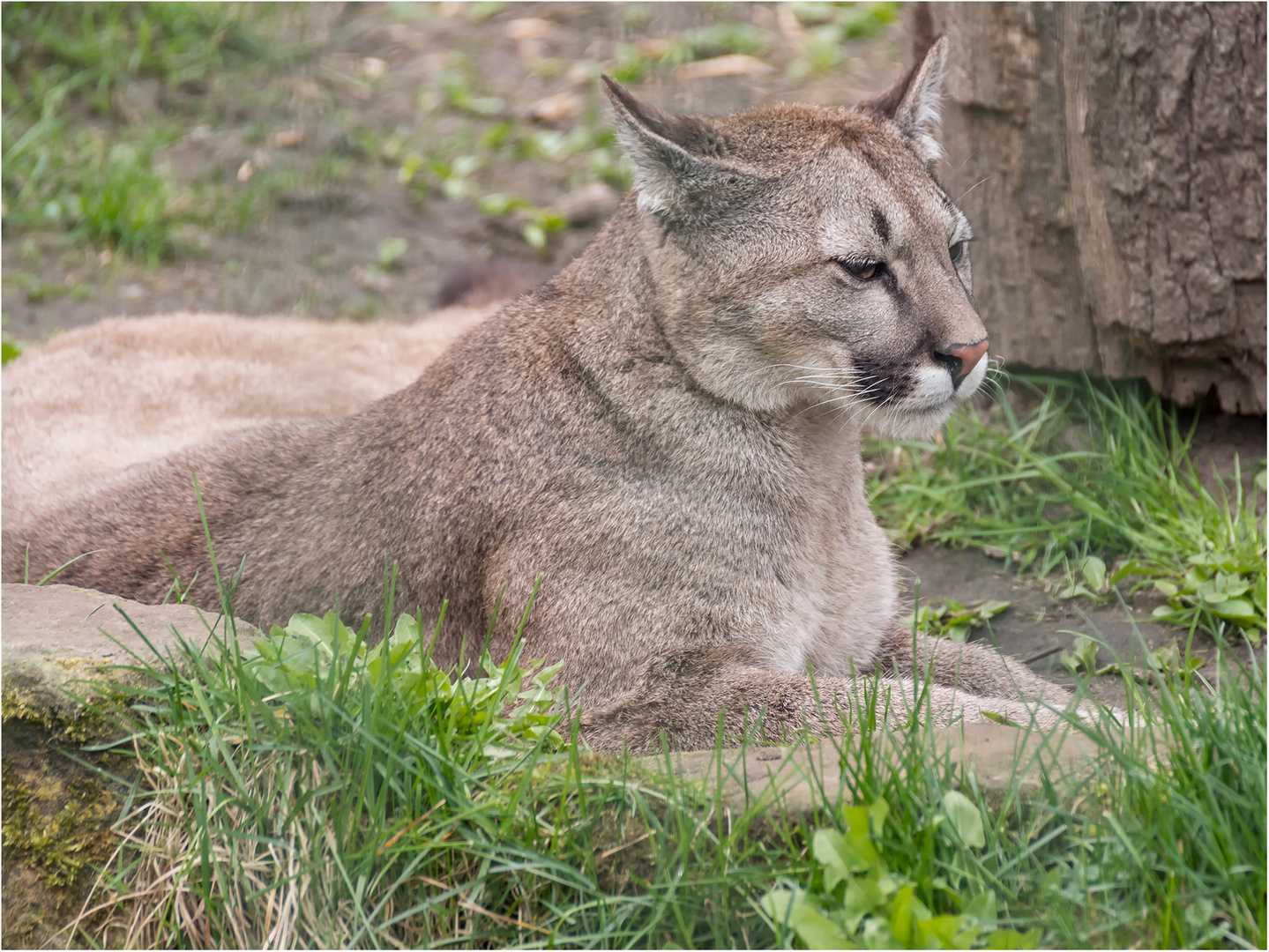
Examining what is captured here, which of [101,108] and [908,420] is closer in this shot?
[908,420]

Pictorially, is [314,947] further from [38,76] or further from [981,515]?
[38,76]

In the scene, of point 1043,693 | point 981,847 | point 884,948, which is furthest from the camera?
point 1043,693

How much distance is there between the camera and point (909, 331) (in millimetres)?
3668

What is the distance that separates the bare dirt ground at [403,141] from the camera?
25.1ft

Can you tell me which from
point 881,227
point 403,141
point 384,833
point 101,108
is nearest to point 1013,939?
point 384,833

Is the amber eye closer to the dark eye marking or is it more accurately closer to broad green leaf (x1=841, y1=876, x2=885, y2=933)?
the dark eye marking

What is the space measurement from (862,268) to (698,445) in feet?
2.32

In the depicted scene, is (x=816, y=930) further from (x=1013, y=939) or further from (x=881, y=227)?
(x=881, y=227)

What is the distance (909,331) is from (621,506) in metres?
0.98

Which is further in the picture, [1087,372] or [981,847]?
[1087,372]

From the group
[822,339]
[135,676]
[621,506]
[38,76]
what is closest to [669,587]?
[621,506]

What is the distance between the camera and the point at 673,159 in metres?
3.74

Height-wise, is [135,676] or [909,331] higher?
[909,331]

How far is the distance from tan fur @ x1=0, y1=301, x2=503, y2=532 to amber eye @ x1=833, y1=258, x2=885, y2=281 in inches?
98.6
